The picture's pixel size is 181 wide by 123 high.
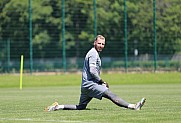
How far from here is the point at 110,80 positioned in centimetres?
3869

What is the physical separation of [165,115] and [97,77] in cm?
219

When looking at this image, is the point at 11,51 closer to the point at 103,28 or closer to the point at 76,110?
the point at 103,28

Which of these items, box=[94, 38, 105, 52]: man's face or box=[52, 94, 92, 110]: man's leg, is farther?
box=[52, 94, 92, 110]: man's leg

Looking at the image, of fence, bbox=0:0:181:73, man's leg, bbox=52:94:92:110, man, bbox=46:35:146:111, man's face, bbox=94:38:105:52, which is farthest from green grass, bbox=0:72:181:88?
man's face, bbox=94:38:105:52

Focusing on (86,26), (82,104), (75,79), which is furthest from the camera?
(86,26)

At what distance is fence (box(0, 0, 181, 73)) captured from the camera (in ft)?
147

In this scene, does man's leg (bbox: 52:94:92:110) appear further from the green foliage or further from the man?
the green foliage

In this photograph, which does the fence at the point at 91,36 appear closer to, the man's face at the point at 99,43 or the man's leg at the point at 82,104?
the man's leg at the point at 82,104

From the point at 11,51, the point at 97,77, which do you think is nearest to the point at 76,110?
the point at 97,77

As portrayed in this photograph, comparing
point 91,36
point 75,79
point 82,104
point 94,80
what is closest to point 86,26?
point 91,36

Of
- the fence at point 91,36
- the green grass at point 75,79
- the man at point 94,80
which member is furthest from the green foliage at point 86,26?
the man at point 94,80

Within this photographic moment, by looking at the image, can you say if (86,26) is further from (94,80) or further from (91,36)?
(94,80)

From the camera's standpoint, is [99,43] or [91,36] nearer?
[99,43]

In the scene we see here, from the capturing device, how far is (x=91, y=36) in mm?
49594
